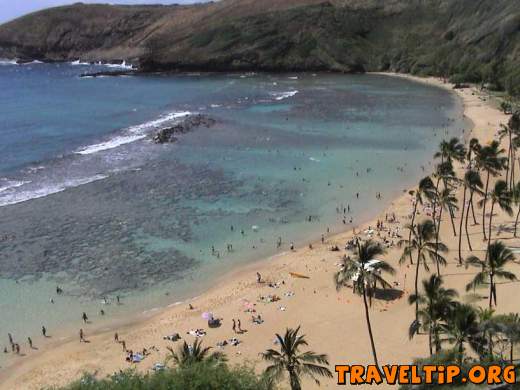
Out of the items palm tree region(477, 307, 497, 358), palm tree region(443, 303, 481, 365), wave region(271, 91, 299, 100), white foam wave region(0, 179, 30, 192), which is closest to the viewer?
palm tree region(477, 307, 497, 358)

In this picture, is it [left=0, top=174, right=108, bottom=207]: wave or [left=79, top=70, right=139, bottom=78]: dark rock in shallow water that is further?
[left=79, top=70, right=139, bottom=78]: dark rock in shallow water

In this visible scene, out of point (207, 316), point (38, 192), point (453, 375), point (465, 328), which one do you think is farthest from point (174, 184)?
point (453, 375)

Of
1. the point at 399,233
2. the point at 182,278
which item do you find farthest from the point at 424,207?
the point at 182,278

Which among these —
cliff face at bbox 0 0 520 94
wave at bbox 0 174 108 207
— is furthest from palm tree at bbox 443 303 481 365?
cliff face at bbox 0 0 520 94

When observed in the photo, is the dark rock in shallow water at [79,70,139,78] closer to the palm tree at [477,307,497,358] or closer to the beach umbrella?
the beach umbrella

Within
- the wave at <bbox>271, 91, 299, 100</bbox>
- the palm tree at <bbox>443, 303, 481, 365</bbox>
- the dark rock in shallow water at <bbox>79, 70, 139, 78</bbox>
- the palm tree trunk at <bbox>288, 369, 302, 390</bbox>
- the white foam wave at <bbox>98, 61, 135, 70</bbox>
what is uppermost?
the white foam wave at <bbox>98, 61, 135, 70</bbox>

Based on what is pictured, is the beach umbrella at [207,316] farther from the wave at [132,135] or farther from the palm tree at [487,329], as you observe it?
the wave at [132,135]

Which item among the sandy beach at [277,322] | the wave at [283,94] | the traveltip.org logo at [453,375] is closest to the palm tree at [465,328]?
the traveltip.org logo at [453,375]
